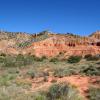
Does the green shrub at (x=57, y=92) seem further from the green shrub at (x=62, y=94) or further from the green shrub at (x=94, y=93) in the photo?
the green shrub at (x=94, y=93)

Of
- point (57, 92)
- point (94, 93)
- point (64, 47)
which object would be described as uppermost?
point (64, 47)

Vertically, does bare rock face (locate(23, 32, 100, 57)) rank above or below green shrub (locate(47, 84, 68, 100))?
above

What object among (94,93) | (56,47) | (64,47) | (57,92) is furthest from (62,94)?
(56,47)

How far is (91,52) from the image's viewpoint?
6662cm

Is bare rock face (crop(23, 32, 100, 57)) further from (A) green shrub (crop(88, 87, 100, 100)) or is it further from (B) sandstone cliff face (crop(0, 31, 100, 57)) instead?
(A) green shrub (crop(88, 87, 100, 100))

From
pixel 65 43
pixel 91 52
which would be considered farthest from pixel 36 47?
pixel 91 52

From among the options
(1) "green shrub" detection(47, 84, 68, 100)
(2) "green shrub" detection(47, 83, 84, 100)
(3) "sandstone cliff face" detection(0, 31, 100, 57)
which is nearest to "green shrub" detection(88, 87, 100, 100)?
(2) "green shrub" detection(47, 83, 84, 100)

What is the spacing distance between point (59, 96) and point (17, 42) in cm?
6700

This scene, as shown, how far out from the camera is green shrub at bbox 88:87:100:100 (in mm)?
14053

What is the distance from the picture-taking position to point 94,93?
1468cm

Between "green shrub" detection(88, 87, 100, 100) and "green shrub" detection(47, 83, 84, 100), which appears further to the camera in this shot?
"green shrub" detection(88, 87, 100, 100)

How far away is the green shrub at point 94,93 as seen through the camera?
46.1 ft

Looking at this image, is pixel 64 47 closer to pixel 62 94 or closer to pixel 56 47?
pixel 56 47

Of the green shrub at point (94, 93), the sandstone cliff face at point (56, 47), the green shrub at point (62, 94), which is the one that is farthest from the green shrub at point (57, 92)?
the sandstone cliff face at point (56, 47)
